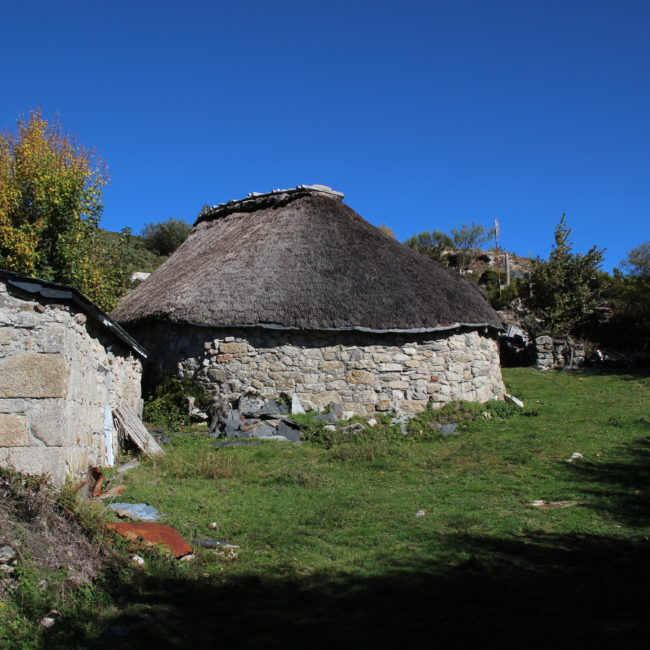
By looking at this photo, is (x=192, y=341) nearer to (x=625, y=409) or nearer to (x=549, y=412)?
(x=549, y=412)

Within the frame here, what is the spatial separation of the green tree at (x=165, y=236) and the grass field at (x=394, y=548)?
24.4m

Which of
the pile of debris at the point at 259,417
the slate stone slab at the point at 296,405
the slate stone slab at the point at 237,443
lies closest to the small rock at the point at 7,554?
the slate stone slab at the point at 237,443

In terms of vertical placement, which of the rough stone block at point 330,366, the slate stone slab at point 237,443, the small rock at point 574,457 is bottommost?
the slate stone slab at point 237,443

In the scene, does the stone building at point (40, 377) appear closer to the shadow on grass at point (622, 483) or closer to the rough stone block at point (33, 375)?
the rough stone block at point (33, 375)

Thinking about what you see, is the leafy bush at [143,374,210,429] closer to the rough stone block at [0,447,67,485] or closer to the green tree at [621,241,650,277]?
→ the rough stone block at [0,447,67,485]

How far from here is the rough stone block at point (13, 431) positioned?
5613 mm

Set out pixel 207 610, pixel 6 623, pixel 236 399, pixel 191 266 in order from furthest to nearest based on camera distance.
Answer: pixel 191 266 → pixel 236 399 → pixel 207 610 → pixel 6 623

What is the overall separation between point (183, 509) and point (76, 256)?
35.6ft

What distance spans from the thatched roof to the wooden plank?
3106 mm

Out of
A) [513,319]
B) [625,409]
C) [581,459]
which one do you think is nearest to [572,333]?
[513,319]

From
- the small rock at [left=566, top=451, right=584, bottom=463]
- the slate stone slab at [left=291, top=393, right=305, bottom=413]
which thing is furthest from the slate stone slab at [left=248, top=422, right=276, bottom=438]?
the small rock at [left=566, top=451, right=584, bottom=463]

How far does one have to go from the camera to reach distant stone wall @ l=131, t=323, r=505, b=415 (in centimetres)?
1154

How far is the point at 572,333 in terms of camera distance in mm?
21359

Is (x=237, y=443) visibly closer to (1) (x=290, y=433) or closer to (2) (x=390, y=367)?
(1) (x=290, y=433)
